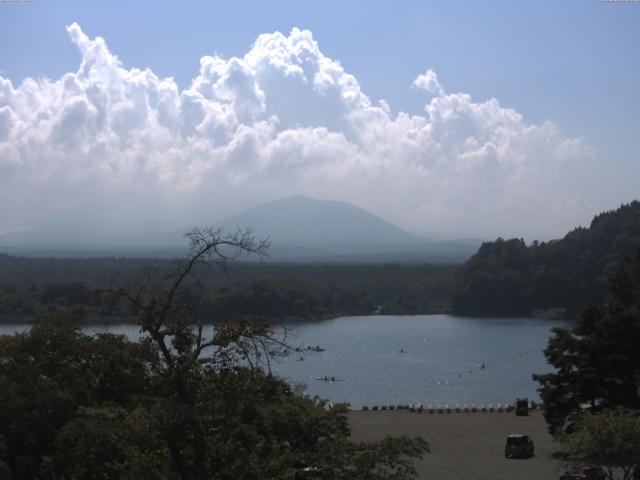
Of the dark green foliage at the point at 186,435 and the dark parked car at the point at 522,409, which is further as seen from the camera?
the dark parked car at the point at 522,409

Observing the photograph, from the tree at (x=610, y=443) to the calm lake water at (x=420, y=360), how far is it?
9687 mm

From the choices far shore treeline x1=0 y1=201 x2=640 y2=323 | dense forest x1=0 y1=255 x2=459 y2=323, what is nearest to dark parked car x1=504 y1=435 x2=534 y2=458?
dense forest x1=0 y1=255 x2=459 y2=323

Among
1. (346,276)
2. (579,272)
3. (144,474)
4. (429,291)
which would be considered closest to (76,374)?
(144,474)

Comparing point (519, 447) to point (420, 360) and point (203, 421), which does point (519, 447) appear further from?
point (420, 360)

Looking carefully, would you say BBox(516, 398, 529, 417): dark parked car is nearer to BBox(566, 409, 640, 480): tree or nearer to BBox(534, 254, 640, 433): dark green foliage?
BBox(534, 254, 640, 433): dark green foliage

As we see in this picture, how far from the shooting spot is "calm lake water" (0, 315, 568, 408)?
99.6 feet

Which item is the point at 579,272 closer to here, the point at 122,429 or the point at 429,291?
the point at 429,291

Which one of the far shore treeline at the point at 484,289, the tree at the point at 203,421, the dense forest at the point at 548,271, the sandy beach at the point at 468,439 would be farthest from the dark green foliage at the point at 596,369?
the dense forest at the point at 548,271

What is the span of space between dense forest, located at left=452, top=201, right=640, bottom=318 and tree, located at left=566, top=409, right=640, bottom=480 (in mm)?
48443

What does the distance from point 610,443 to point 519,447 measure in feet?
17.3

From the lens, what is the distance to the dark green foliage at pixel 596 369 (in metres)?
15.1

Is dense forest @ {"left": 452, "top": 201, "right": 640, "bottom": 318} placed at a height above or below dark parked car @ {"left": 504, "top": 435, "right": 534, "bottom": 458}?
above

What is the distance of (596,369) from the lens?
15266mm

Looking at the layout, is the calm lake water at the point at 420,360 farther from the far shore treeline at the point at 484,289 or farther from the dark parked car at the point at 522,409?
the dark parked car at the point at 522,409
